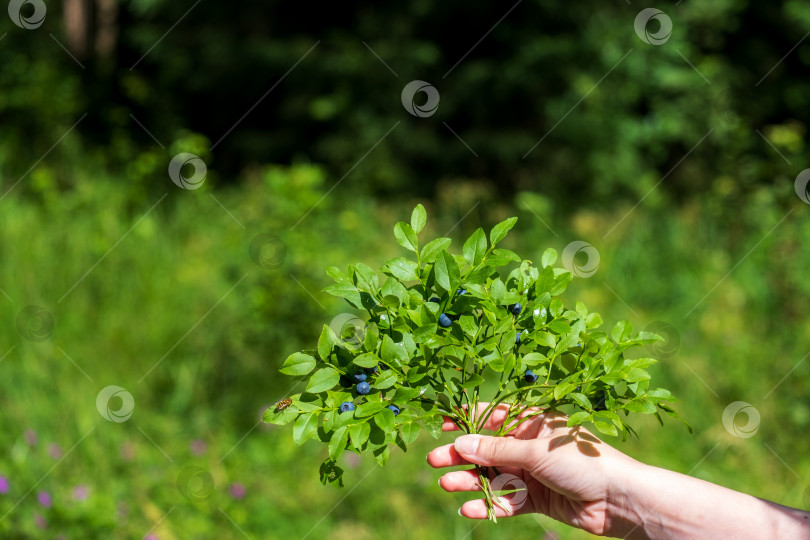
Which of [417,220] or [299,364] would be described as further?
[417,220]

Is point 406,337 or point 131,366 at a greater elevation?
point 406,337

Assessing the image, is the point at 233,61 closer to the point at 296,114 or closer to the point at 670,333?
the point at 296,114

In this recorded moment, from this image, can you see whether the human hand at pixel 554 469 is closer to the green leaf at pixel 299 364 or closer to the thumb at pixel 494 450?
the thumb at pixel 494 450

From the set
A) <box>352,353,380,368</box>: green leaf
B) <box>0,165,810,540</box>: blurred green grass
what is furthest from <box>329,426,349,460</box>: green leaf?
<box>0,165,810,540</box>: blurred green grass

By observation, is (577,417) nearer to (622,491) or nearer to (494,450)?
(494,450)

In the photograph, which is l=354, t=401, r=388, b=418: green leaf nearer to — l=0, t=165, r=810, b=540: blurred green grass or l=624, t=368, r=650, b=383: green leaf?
l=624, t=368, r=650, b=383: green leaf

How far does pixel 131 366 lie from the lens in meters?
3.59

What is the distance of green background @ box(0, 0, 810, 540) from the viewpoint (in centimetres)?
305

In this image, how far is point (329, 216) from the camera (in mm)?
4656

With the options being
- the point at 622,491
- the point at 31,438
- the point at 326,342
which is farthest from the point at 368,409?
the point at 31,438

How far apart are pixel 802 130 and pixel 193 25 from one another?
19.7 feet

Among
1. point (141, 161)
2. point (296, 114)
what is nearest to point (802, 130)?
point (296, 114)

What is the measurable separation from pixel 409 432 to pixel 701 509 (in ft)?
2.55

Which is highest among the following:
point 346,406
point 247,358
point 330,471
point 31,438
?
point 346,406
